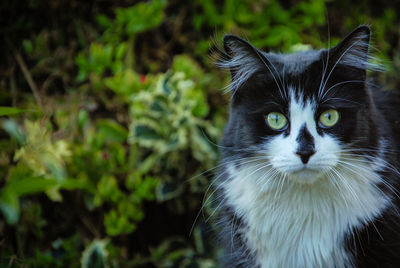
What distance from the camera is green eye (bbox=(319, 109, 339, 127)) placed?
→ 4.30 ft

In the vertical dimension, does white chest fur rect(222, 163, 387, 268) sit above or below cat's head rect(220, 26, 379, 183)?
below

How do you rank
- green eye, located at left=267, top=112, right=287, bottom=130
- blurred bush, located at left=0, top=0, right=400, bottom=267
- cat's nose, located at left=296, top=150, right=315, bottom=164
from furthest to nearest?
blurred bush, located at left=0, top=0, right=400, bottom=267
green eye, located at left=267, top=112, right=287, bottom=130
cat's nose, located at left=296, top=150, right=315, bottom=164

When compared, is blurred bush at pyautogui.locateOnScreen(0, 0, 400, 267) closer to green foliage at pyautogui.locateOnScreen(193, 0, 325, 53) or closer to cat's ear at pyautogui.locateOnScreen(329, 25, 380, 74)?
green foliage at pyautogui.locateOnScreen(193, 0, 325, 53)

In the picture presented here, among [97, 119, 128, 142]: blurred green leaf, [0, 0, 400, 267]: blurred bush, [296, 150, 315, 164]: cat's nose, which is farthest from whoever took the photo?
[97, 119, 128, 142]: blurred green leaf

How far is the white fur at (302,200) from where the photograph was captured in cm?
128

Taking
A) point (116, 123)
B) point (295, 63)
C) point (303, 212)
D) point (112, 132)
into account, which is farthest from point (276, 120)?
point (116, 123)

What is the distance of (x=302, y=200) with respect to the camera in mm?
1408

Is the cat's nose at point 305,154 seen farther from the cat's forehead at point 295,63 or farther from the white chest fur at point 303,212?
the cat's forehead at point 295,63

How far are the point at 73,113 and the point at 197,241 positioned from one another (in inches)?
41.5

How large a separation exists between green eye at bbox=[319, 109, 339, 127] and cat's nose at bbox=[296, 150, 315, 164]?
0.47 feet

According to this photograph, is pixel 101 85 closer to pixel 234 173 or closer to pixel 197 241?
pixel 197 241

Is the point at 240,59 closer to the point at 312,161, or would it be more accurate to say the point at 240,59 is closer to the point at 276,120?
the point at 276,120

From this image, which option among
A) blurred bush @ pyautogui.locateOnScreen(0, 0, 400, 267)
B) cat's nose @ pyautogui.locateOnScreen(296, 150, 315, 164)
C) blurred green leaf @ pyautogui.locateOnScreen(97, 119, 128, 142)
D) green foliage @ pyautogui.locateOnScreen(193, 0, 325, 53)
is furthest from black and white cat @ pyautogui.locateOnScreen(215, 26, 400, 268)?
green foliage @ pyautogui.locateOnScreen(193, 0, 325, 53)

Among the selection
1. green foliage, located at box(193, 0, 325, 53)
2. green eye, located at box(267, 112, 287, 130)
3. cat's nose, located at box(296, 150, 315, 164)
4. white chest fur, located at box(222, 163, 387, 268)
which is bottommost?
white chest fur, located at box(222, 163, 387, 268)
